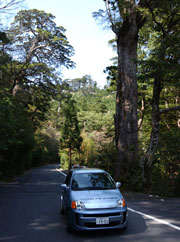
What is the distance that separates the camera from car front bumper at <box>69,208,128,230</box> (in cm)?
619

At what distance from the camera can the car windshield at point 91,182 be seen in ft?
24.1

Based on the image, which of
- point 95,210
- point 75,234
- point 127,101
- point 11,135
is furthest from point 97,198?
point 11,135

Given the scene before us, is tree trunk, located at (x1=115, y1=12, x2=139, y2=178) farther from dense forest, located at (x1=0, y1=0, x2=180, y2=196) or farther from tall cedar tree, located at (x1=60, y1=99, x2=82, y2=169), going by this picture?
tall cedar tree, located at (x1=60, y1=99, x2=82, y2=169)

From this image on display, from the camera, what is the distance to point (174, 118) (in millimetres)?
27203

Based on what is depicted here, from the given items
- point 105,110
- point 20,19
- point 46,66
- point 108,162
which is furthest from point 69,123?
point 105,110

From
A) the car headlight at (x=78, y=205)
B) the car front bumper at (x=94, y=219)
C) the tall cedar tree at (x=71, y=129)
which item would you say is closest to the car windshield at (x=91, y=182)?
the car headlight at (x=78, y=205)

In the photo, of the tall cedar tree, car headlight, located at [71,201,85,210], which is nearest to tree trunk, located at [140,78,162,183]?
car headlight, located at [71,201,85,210]

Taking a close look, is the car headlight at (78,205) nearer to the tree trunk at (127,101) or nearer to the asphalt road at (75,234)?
the asphalt road at (75,234)

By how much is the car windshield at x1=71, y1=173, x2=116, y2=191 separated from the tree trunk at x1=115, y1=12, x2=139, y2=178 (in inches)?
313

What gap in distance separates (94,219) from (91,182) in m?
1.48

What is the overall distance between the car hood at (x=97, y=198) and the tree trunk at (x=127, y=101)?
882 centimetres

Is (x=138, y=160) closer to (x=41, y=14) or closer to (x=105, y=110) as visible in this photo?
(x=41, y=14)

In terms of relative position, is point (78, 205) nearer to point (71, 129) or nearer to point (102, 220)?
point (102, 220)

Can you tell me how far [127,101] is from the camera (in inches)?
651
